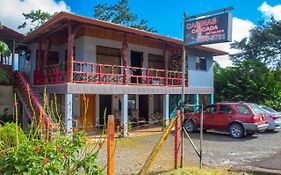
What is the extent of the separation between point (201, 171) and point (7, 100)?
1265 cm

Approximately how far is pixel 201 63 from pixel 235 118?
8.13 meters

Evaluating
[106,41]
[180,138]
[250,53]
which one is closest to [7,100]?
[106,41]

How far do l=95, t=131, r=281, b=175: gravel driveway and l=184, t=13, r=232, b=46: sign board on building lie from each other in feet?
11.8

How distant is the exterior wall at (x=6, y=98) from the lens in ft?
53.0

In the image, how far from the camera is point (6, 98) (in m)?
16.3

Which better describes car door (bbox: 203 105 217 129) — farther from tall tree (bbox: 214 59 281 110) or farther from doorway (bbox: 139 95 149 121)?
tall tree (bbox: 214 59 281 110)

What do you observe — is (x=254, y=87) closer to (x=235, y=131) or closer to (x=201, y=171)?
(x=235, y=131)

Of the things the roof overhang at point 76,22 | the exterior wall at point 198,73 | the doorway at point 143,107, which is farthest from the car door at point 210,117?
the doorway at point 143,107

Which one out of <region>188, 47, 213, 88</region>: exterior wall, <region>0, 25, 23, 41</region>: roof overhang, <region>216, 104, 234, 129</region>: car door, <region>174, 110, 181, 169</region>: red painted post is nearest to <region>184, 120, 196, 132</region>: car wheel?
<region>216, 104, 234, 129</region>: car door

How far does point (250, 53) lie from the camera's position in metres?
37.3

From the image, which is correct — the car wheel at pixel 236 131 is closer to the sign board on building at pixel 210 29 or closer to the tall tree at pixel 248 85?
the sign board on building at pixel 210 29

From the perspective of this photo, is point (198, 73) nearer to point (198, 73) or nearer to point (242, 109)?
point (198, 73)

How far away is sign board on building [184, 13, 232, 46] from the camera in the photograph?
795 cm

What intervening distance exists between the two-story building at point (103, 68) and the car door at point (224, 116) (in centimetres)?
342
